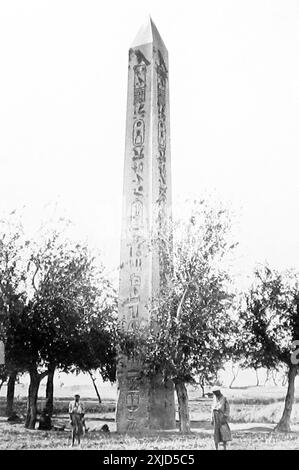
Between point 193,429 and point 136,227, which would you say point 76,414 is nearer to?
point 193,429

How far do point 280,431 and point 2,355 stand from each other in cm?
727

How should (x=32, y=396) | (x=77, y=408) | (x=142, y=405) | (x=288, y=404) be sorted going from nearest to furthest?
(x=77, y=408) < (x=142, y=405) < (x=32, y=396) < (x=288, y=404)

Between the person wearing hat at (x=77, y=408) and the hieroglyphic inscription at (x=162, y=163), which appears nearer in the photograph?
the person wearing hat at (x=77, y=408)

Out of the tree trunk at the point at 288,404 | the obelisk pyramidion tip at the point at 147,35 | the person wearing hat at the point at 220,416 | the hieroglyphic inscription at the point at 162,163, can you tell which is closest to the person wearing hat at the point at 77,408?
the person wearing hat at the point at 220,416

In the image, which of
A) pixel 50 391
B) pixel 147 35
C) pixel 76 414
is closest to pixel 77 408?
pixel 76 414

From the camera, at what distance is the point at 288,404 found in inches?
706

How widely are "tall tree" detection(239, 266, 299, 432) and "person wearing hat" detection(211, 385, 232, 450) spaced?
646 centimetres

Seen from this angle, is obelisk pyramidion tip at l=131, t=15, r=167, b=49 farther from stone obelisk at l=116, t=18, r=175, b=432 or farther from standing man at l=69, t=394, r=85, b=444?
standing man at l=69, t=394, r=85, b=444

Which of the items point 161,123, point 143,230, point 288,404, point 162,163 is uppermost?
point 161,123

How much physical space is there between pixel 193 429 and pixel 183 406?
1242mm

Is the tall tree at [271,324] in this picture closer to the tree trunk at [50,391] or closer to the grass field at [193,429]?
the grass field at [193,429]

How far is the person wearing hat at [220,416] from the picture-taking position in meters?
12.1

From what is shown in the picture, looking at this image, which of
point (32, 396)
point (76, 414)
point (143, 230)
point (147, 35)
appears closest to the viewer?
point (76, 414)

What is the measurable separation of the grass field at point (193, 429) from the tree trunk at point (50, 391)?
1.58 feet
